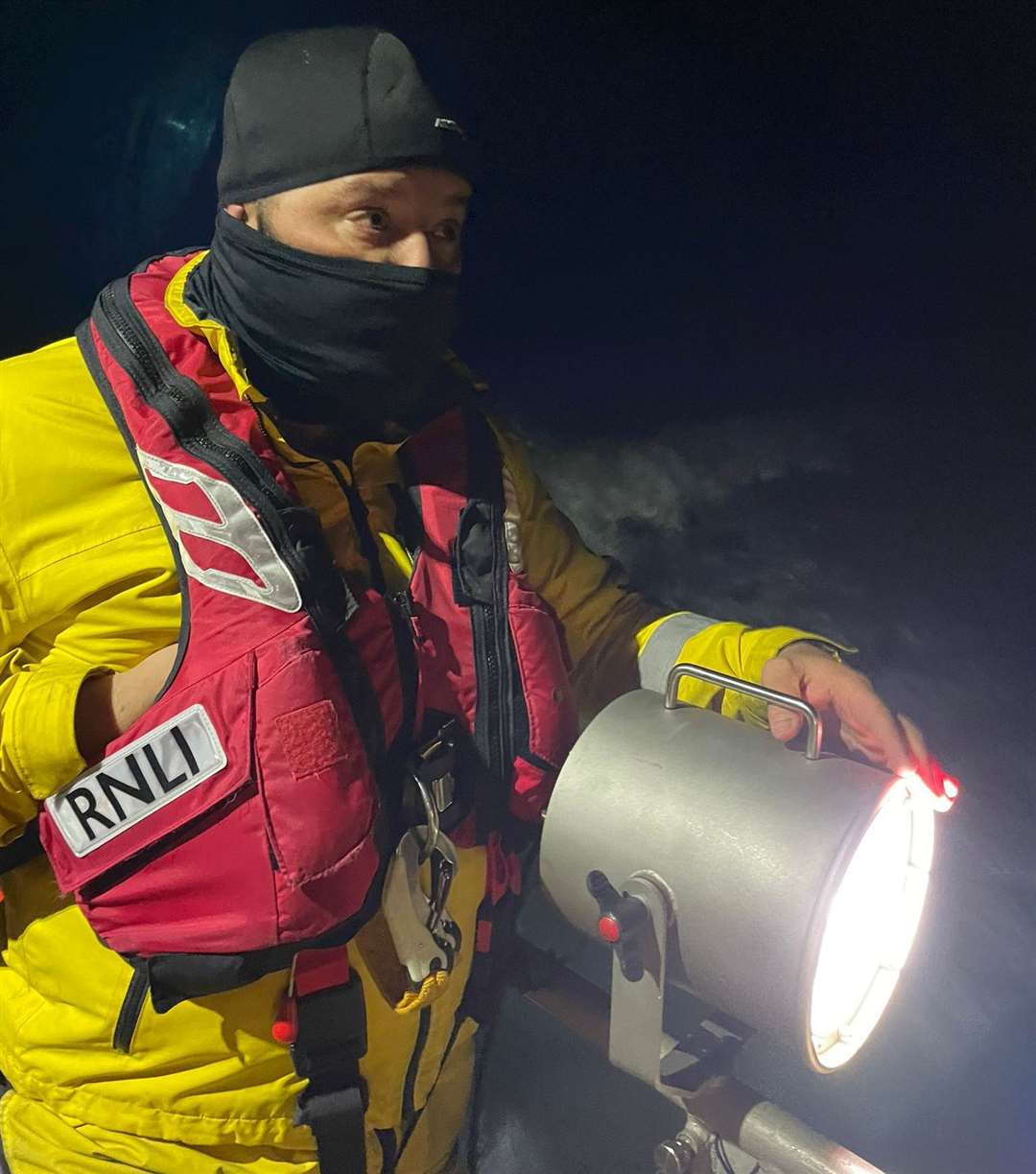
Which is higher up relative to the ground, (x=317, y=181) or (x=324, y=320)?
(x=317, y=181)

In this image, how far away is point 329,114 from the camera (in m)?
0.95

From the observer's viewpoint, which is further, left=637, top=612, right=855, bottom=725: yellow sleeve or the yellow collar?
left=637, top=612, right=855, bottom=725: yellow sleeve

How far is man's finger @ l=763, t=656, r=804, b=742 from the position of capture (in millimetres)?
1027

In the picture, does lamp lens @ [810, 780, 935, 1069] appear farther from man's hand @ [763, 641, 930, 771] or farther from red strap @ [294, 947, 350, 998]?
red strap @ [294, 947, 350, 998]

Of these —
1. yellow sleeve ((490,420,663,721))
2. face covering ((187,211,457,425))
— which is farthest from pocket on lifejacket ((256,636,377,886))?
yellow sleeve ((490,420,663,721))

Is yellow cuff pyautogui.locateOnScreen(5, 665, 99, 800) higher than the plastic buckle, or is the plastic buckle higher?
yellow cuff pyautogui.locateOnScreen(5, 665, 99, 800)

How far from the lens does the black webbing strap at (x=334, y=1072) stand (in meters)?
0.98

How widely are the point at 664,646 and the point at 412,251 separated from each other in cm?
57

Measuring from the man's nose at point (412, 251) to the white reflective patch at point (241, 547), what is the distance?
12.6 inches

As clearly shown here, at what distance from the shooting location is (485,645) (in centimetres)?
109

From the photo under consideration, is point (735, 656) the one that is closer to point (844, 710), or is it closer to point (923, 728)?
point (844, 710)

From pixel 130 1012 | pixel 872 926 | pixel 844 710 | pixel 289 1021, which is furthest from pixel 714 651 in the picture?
pixel 130 1012

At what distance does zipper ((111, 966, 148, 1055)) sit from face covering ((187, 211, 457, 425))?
0.63 metres

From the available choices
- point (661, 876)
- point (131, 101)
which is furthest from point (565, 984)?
point (131, 101)
